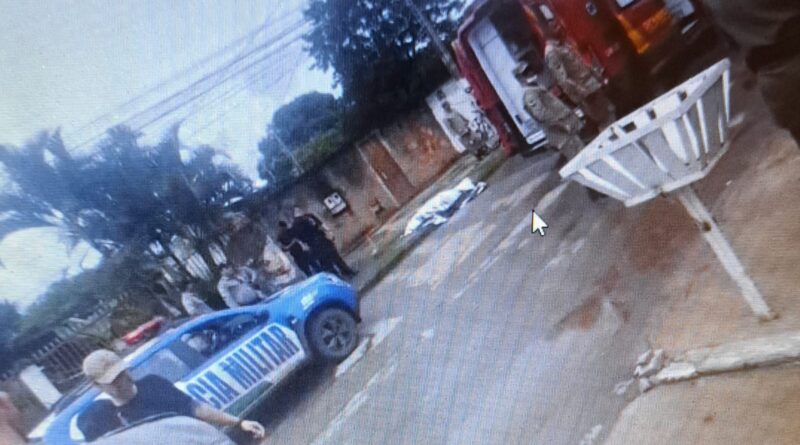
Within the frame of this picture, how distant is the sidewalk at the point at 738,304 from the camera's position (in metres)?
0.77

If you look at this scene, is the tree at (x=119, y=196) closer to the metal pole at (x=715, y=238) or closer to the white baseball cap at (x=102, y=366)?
the white baseball cap at (x=102, y=366)

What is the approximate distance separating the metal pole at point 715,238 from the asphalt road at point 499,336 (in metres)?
0.07

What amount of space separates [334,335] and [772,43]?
2.44ft

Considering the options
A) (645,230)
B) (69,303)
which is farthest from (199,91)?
(645,230)

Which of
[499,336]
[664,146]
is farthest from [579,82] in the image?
[499,336]

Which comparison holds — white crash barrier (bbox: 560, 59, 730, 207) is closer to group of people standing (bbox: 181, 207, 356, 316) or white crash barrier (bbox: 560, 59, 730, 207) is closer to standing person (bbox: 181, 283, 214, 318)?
group of people standing (bbox: 181, 207, 356, 316)

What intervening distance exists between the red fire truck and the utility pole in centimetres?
1

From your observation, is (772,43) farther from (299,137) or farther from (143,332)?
(143,332)

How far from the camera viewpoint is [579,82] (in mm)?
940

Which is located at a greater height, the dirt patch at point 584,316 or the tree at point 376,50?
the tree at point 376,50

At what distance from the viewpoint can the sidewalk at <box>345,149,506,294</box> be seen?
0.94 m

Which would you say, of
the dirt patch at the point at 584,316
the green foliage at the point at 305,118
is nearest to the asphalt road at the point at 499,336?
the dirt patch at the point at 584,316

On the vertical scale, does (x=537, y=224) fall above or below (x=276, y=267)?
below

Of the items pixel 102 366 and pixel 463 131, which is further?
pixel 463 131
